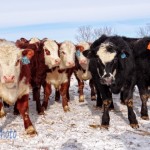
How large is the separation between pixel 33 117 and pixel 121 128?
2.07 metres

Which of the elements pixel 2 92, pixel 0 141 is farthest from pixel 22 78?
pixel 0 141

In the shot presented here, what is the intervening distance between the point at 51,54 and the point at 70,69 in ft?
2.82

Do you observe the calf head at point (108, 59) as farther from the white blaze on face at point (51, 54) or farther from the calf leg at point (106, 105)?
the white blaze on face at point (51, 54)

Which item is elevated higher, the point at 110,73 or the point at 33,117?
the point at 110,73

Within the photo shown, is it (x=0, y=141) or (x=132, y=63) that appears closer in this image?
(x=0, y=141)

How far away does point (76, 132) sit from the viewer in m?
6.89

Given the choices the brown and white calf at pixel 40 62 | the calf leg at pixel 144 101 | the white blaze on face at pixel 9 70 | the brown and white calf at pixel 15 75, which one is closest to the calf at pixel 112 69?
the calf leg at pixel 144 101

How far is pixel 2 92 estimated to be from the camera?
655 cm

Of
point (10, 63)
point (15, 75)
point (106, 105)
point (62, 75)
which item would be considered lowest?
point (106, 105)

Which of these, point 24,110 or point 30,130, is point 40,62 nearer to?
point 24,110

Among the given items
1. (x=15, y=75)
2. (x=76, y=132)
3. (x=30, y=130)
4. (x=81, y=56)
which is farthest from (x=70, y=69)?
(x=15, y=75)

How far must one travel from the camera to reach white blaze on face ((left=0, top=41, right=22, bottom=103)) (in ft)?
19.6

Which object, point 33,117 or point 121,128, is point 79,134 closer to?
point 121,128

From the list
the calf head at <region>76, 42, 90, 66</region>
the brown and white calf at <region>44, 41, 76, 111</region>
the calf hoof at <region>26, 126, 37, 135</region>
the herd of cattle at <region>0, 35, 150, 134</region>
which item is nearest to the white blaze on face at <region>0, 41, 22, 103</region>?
the herd of cattle at <region>0, 35, 150, 134</region>
